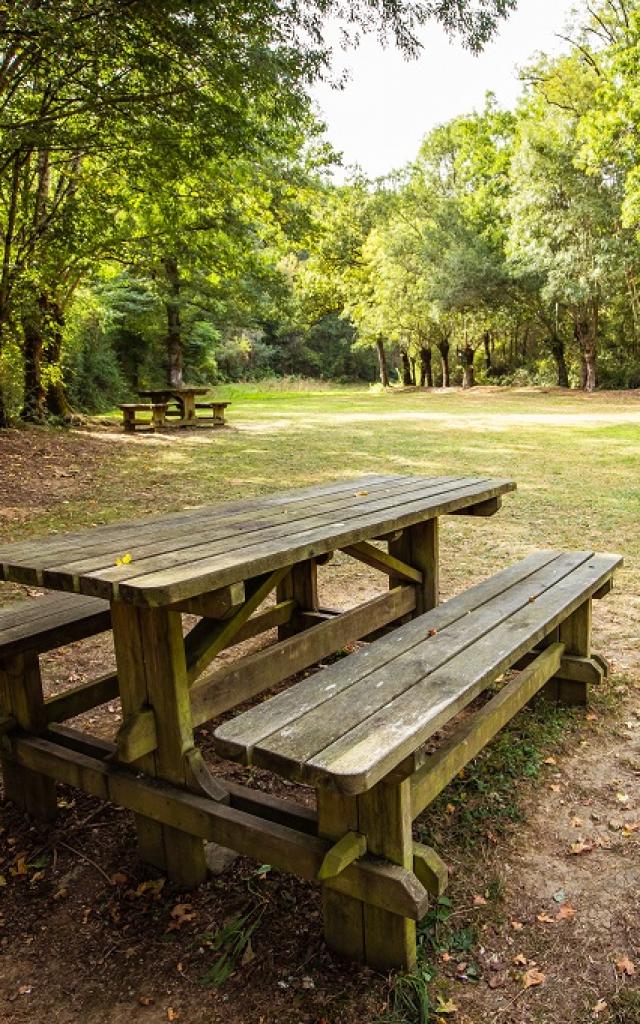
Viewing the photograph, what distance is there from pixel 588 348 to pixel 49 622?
2746 centimetres

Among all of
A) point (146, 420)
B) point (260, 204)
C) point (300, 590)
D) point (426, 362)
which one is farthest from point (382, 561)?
point (426, 362)

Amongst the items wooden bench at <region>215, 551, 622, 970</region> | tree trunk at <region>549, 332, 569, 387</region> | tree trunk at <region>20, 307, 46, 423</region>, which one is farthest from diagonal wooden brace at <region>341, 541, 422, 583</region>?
tree trunk at <region>549, 332, 569, 387</region>

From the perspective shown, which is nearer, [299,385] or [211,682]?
[211,682]

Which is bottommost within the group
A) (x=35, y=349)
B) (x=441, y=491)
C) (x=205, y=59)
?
(x=441, y=491)

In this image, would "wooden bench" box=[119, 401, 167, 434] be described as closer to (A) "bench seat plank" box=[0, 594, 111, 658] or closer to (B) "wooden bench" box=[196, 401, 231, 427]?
(B) "wooden bench" box=[196, 401, 231, 427]

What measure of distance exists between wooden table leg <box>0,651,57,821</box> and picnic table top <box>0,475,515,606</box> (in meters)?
0.48

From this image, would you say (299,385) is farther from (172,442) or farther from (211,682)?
(211,682)

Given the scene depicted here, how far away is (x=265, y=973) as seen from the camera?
1.92m

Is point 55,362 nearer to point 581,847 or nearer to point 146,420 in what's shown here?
point 146,420

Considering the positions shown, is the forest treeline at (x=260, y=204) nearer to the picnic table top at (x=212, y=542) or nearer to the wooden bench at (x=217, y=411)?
the wooden bench at (x=217, y=411)

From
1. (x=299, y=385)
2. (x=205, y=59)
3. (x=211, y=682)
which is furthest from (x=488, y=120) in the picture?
(x=211, y=682)

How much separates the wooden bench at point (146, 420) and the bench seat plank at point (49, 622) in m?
11.8

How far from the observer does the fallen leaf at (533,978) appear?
186 centimetres

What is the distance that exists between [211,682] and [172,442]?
36.6ft
